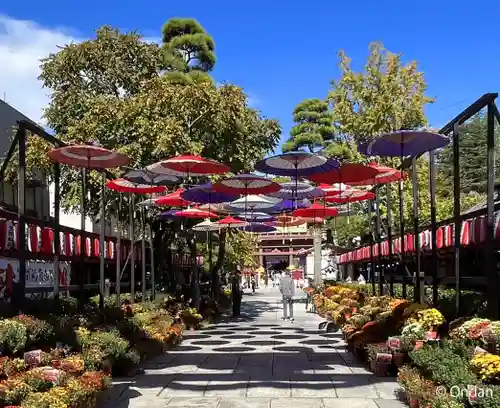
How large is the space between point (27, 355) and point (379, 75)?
795 inches

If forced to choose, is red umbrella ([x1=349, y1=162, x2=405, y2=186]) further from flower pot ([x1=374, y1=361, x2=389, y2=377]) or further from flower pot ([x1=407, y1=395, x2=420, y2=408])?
flower pot ([x1=407, y1=395, x2=420, y2=408])

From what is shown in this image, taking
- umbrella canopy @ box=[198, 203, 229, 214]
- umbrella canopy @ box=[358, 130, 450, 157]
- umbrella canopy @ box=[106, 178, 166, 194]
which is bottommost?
umbrella canopy @ box=[198, 203, 229, 214]

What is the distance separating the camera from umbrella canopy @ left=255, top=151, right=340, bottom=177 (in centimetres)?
1062

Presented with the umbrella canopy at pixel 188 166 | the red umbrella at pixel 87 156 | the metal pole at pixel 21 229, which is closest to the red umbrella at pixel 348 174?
the umbrella canopy at pixel 188 166

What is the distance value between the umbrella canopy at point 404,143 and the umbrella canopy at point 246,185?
8.10 feet

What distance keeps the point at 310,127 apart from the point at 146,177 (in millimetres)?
34925

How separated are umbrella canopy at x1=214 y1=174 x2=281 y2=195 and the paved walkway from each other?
3.21 m

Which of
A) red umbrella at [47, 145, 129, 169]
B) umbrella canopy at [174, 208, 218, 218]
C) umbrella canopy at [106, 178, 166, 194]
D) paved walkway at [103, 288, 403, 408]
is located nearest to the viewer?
paved walkway at [103, 288, 403, 408]

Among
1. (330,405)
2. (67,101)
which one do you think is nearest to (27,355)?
(330,405)

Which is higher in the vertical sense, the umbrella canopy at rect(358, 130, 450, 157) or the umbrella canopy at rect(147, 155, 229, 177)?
the umbrella canopy at rect(358, 130, 450, 157)

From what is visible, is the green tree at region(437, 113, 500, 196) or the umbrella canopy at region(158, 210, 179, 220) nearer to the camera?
the umbrella canopy at region(158, 210, 179, 220)

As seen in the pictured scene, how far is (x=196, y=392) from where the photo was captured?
838 cm

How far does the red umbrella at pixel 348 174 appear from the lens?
1172 centimetres

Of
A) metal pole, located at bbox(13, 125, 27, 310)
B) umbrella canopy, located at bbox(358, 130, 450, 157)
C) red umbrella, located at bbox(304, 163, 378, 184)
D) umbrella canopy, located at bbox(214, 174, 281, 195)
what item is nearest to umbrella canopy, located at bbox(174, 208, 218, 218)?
umbrella canopy, located at bbox(214, 174, 281, 195)
